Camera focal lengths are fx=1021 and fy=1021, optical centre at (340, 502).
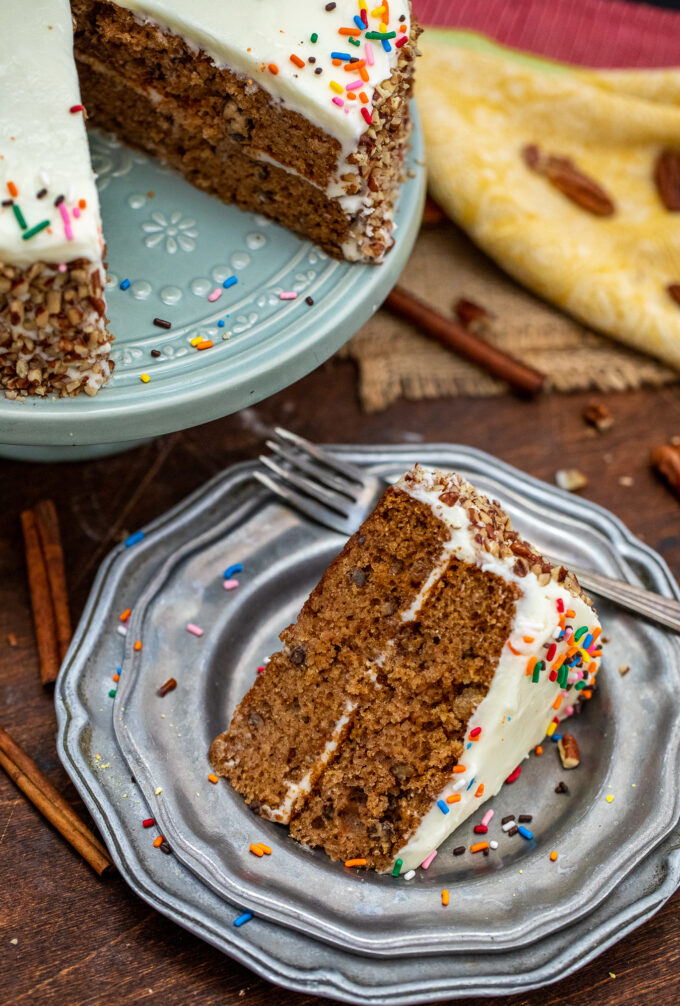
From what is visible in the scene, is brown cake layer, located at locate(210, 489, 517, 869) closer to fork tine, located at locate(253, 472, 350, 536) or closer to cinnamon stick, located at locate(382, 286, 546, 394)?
fork tine, located at locate(253, 472, 350, 536)

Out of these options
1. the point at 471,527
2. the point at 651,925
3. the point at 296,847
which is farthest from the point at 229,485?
the point at 651,925

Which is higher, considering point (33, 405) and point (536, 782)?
point (33, 405)

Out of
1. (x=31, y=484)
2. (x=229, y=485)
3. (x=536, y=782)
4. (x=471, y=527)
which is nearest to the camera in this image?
(x=471, y=527)

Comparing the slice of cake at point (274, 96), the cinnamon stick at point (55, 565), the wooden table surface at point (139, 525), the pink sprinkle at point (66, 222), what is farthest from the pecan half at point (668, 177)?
the cinnamon stick at point (55, 565)

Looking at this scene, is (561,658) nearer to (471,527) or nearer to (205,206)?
(471,527)

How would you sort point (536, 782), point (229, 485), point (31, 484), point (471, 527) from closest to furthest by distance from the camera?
1. point (471, 527)
2. point (536, 782)
3. point (229, 485)
4. point (31, 484)

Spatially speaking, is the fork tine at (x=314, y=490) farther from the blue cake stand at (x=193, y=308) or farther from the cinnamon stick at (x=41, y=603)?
the cinnamon stick at (x=41, y=603)
